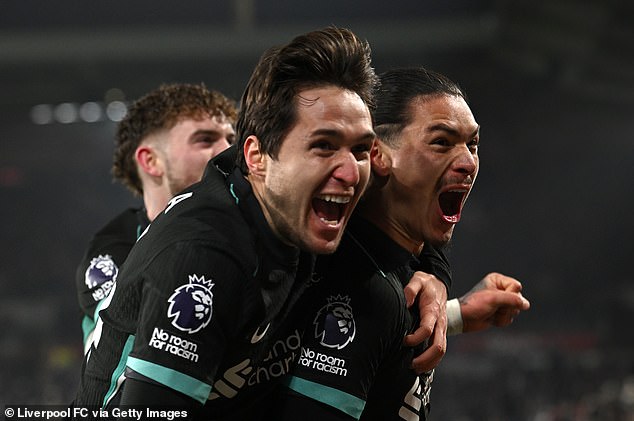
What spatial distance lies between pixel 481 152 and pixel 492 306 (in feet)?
48.1

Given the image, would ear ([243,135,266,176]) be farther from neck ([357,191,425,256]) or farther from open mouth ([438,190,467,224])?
open mouth ([438,190,467,224])

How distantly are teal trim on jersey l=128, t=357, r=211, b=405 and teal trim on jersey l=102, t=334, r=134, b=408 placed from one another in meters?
0.11

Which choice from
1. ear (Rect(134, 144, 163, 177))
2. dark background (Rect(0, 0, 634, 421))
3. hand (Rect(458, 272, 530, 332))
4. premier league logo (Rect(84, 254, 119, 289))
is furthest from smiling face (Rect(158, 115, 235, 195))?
dark background (Rect(0, 0, 634, 421))

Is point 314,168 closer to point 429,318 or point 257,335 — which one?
point 257,335

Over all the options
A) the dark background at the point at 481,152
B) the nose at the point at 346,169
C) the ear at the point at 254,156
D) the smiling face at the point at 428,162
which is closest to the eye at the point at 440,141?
the smiling face at the point at 428,162

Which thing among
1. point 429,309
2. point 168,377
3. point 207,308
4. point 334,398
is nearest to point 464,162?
point 429,309

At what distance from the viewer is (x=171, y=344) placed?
1.65 meters

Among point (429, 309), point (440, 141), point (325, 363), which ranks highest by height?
point (440, 141)

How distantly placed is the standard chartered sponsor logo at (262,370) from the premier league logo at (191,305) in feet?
0.74

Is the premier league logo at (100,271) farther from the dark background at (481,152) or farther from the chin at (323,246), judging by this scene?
the dark background at (481,152)

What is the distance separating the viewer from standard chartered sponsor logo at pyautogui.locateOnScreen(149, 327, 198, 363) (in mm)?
1652

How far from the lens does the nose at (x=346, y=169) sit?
6.25ft

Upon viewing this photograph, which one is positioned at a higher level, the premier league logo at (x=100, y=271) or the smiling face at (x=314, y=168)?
the smiling face at (x=314, y=168)

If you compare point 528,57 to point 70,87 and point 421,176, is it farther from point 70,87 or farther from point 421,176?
point 421,176
